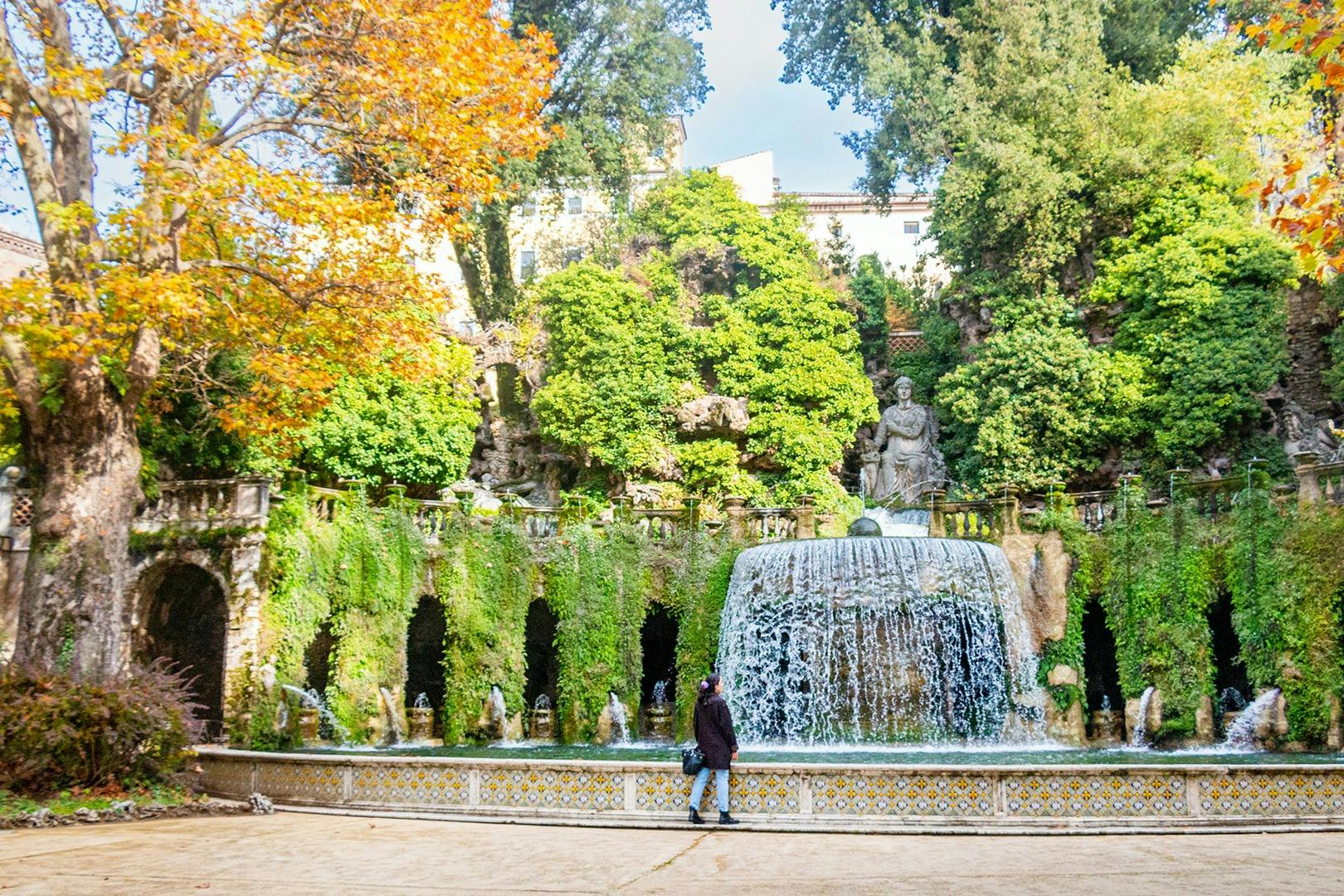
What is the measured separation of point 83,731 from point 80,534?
2333 mm

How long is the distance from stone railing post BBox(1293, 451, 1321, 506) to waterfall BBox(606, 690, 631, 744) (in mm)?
12279

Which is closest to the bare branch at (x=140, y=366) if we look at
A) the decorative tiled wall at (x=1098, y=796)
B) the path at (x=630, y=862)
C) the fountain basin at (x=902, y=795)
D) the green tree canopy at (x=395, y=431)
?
the path at (x=630, y=862)

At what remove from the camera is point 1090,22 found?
31344 mm

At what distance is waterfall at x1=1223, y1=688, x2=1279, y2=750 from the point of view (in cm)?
1844

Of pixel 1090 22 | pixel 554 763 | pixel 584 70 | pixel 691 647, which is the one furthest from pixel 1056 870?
pixel 584 70

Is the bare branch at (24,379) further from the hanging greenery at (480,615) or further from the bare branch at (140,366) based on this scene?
the hanging greenery at (480,615)

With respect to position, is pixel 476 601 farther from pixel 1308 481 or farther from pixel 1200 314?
pixel 1200 314

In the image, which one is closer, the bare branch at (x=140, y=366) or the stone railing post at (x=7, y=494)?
the bare branch at (x=140, y=366)

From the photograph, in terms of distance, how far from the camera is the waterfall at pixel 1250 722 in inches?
726

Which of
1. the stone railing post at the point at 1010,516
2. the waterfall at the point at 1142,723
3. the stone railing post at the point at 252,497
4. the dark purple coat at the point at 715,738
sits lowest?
the waterfall at the point at 1142,723

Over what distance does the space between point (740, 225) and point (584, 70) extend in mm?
6990

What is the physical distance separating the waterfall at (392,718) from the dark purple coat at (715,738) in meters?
11.5

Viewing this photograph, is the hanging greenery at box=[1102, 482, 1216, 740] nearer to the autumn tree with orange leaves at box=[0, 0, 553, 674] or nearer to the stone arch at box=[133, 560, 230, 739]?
the autumn tree with orange leaves at box=[0, 0, 553, 674]

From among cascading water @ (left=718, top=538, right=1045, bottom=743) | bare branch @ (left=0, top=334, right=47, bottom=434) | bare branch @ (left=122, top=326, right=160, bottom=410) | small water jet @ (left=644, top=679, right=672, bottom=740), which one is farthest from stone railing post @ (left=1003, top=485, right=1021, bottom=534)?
bare branch @ (left=0, top=334, right=47, bottom=434)
